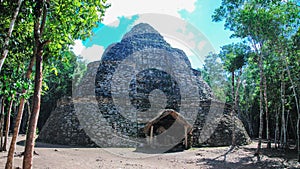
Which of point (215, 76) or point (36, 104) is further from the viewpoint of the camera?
point (215, 76)

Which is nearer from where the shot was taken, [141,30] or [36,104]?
[36,104]

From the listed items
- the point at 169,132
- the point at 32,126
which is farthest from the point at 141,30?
the point at 32,126

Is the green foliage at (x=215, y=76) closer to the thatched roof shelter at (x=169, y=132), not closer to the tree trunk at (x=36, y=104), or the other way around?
the thatched roof shelter at (x=169, y=132)

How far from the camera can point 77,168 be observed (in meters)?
7.05

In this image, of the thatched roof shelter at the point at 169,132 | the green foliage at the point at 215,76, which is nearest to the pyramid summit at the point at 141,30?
the green foliage at the point at 215,76

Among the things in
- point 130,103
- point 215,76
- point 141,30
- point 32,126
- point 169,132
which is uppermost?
point 141,30

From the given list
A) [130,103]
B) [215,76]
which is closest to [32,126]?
[130,103]

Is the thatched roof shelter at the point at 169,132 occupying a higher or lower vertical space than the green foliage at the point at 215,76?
lower

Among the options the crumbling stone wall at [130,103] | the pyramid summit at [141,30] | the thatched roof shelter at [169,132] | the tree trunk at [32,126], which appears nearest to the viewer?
the tree trunk at [32,126]

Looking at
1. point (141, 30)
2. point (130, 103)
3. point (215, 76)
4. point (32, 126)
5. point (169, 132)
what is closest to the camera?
point (32, 126)

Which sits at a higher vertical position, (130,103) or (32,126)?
(130,103)

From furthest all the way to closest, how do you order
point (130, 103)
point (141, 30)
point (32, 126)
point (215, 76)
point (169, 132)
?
point (215, 76), point (141, 30), point (130, 103), point (169, 132), point (32, 126)

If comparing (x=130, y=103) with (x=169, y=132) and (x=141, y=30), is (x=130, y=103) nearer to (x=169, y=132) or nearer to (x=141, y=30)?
(x=169, y=132)

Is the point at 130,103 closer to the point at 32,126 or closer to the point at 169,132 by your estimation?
the point at 169,132
